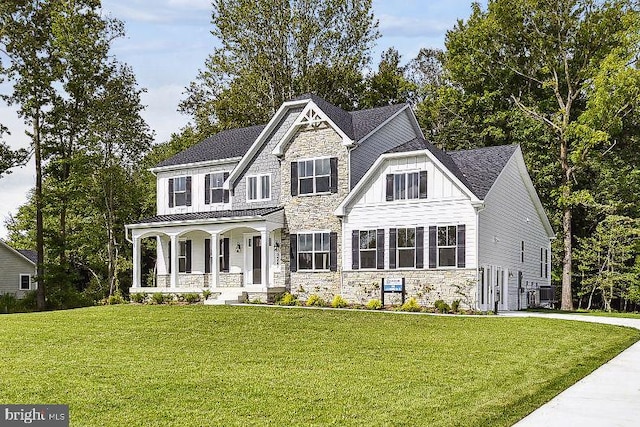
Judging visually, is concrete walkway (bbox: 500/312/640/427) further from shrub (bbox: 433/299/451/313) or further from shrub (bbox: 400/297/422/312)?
shrub (bbox: 400/297/422/312)

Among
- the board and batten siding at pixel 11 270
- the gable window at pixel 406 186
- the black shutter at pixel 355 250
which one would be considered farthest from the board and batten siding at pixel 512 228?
the board and batten siding at pixel 11 270

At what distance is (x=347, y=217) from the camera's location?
2605cm

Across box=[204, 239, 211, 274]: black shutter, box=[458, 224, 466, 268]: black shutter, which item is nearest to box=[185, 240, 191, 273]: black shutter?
box=[204, 239, 211, 274]: black shutter

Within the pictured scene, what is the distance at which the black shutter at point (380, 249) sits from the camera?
2519 centimetres

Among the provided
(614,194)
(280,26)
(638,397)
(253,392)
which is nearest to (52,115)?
(280,26)

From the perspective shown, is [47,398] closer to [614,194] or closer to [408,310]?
[408,310]

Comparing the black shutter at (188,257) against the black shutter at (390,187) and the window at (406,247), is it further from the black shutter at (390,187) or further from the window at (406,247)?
the window at (406,247)

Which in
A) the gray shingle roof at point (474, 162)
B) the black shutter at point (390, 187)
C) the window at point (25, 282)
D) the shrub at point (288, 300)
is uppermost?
the gray shingle roof at point (474, 162)

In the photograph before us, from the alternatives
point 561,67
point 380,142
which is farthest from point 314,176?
point 561,67

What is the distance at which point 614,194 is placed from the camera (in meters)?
33.2

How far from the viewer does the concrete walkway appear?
26.5ft

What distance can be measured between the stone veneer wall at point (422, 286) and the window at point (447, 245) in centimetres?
30

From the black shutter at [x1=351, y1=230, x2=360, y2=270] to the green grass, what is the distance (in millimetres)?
6382

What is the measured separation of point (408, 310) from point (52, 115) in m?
20.9
